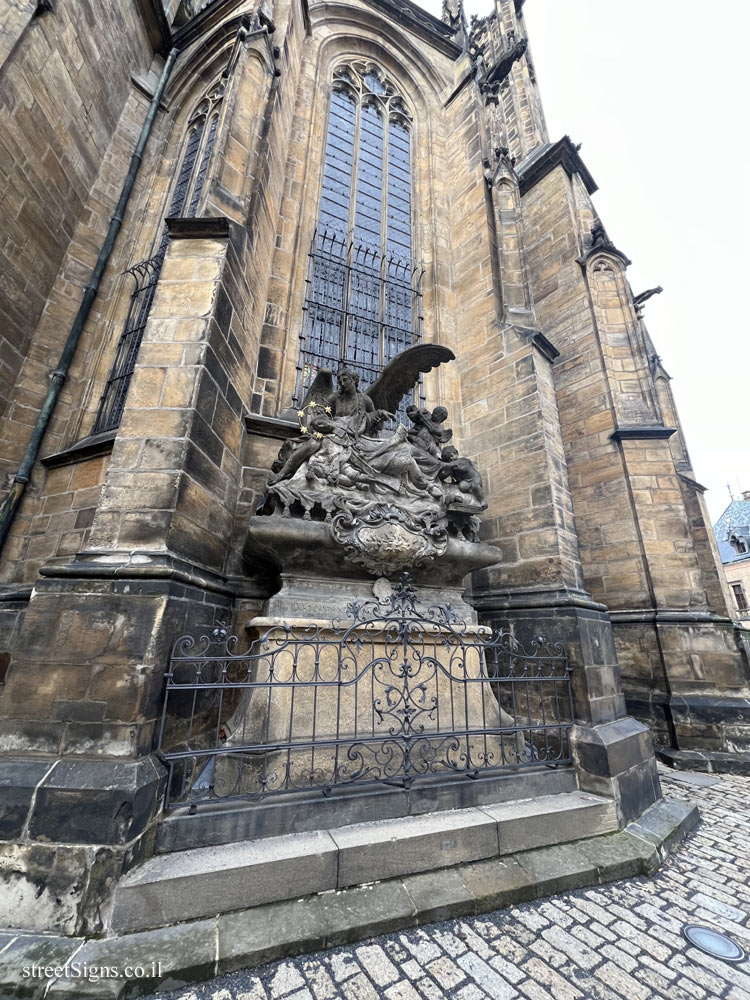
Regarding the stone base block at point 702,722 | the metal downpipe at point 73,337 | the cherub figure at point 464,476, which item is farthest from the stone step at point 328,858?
the metal downpipe at point 73,337

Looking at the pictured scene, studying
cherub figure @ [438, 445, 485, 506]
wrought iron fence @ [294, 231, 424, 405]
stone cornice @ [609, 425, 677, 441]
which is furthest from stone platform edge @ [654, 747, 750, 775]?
wrought iron fence @ [294, 231, 424, 405]

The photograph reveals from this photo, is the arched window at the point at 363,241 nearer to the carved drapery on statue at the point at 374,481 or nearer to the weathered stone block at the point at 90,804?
the carved drapery on statue at the point at 374,481

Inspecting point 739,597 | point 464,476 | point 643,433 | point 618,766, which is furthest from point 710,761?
point 739,597

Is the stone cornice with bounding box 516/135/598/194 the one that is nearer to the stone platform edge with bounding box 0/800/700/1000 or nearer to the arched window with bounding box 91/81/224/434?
the arched window with bounding box 91/81/224/434

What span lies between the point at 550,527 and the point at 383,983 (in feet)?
12.2

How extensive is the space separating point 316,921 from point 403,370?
187 inches

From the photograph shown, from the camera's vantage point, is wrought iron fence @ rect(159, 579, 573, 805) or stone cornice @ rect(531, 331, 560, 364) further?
stone cornice @ rect(531, 331, 560, 364)

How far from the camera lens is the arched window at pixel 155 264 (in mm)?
5516

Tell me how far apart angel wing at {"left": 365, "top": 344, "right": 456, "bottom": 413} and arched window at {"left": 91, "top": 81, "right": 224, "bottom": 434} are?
2.61 meters

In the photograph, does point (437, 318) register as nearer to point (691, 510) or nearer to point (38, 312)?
point (38, 312)

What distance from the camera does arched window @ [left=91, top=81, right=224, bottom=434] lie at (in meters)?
5.52

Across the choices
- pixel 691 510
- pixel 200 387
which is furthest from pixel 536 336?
pixel 691 510

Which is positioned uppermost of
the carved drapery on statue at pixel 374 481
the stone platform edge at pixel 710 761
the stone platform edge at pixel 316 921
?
the carved drapery on statue at pixel 374 481

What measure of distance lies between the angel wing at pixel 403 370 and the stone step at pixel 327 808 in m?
4.05
